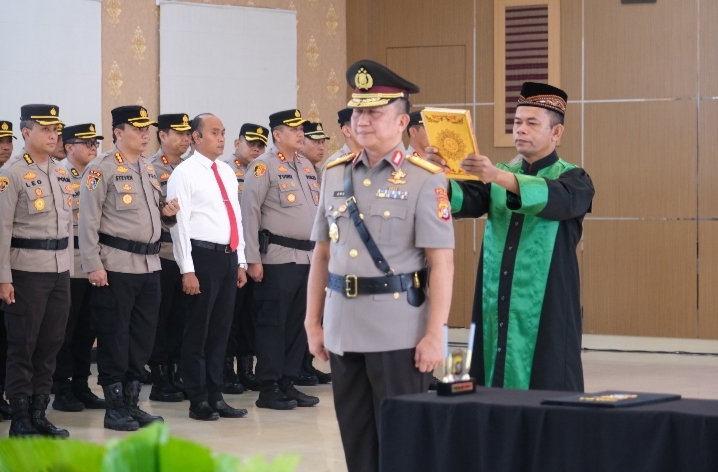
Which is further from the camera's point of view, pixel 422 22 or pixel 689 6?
pixel 422 22

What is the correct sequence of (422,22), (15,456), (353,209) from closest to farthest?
(15,456)
(353,209)
(422,22)

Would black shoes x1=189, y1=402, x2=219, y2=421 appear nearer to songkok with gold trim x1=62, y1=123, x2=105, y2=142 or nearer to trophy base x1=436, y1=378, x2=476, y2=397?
songkok with gold trim x1=62, y1=123, x2=105, y2=142

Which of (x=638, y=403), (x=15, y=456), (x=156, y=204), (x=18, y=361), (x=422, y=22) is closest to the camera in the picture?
(x=15, y=456)

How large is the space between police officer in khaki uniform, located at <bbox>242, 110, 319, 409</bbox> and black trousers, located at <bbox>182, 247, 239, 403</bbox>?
37 cm

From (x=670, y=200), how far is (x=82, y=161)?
4893 millimetres

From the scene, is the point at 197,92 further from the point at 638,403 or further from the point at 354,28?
the point at 638,403

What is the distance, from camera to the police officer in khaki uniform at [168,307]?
6422 millimetres

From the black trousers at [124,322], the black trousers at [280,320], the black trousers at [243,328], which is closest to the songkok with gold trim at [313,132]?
the black trousers at [243,328]

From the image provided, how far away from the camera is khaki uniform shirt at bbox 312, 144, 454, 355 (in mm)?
2924

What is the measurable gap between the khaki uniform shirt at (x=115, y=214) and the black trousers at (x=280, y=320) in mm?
902

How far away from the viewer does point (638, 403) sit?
1953 millimetres

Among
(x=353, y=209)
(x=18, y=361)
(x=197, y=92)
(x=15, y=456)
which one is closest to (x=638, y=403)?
(x=353, y=209)

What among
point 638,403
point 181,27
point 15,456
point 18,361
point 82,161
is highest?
point 181,27

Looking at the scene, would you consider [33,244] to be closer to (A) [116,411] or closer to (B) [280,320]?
(A) [116,411]
